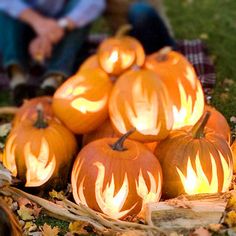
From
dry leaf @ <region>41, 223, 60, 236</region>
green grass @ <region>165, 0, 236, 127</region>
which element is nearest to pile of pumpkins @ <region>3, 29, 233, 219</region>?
dry leaf @ <region>41, 223, 60, 236</region>

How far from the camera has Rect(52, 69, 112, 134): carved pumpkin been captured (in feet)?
7.45

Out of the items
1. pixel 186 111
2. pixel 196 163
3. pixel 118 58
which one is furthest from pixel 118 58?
pixel 196 163

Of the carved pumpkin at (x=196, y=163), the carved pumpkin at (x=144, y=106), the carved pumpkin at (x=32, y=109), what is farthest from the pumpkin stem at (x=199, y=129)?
the carved pumpkin at (x=32, y=109)

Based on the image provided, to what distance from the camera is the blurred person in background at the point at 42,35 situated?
3318 millimetres

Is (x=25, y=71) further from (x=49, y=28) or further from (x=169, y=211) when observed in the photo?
(x=169, y=211)

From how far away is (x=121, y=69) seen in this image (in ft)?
7.80

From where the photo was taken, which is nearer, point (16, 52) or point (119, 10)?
point (16, 52)

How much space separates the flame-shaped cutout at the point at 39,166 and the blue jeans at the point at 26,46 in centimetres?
108

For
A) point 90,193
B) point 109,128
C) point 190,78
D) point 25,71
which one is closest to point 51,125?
point 109,128

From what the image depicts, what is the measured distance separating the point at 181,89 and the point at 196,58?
104 cm

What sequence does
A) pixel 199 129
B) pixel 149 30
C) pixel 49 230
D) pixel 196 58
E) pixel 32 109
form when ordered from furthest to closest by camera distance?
pixel 149 30, pixel 196 58, pixel 32 109, pixel 199 129, pixel 49 230

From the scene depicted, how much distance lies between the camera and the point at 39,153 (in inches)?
86.6

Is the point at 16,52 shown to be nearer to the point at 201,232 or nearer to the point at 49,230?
the point at 49,230

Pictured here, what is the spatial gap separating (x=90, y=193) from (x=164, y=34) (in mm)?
1623
